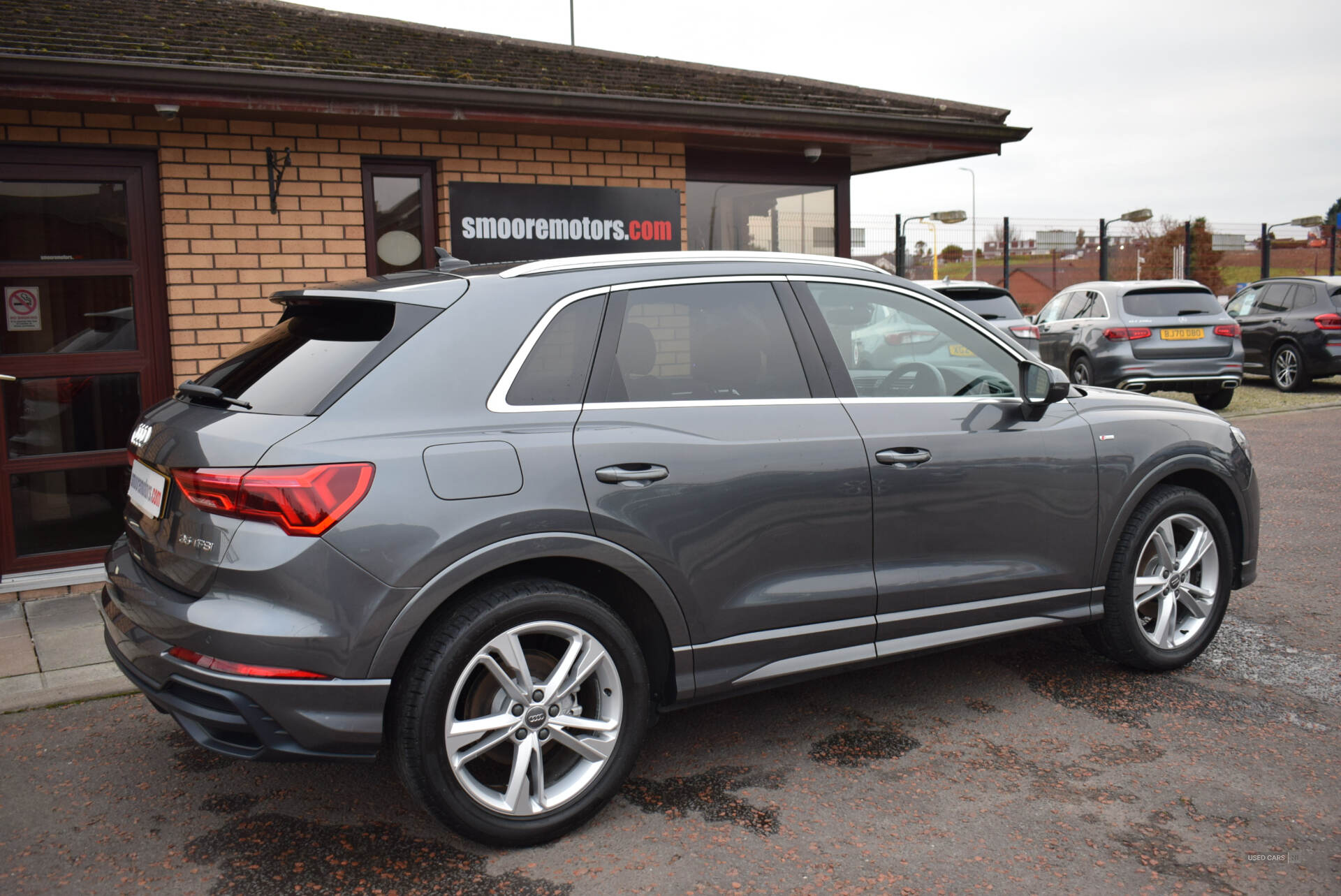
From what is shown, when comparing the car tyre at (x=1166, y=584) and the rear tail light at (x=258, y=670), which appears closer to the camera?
the rear tail light at (x=258, y=670)

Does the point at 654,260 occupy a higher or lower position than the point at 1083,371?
higher

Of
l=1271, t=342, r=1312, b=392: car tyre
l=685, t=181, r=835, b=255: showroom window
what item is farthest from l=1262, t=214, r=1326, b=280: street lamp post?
l=685, t=181, r=835, b=255: showroom window

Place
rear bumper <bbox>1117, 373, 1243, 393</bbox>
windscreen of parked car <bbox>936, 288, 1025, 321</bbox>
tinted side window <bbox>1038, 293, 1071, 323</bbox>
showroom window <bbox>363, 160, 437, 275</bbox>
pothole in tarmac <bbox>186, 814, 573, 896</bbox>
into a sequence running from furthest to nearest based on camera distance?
tinted side window <bbox>1038, 293, 1071, 323</bbox>, rear bumper <bbox>1117, 373, 1243, 393</bbox>, windscreen of parked car <bbox>936, 288, 1025, 321</bbox>, showroom window <bbox>363, 160, 437, 275</bbox>, pothole in tarmac <bbox>186, 814, 573, 896</bbox>

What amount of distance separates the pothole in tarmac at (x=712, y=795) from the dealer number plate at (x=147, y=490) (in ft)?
5.67

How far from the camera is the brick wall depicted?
254 inches

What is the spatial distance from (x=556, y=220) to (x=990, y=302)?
7.55 m

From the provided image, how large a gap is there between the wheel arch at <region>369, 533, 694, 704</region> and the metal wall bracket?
4.54m

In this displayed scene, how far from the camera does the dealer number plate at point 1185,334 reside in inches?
539

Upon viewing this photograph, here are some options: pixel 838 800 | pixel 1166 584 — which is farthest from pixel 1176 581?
pixel 838 800

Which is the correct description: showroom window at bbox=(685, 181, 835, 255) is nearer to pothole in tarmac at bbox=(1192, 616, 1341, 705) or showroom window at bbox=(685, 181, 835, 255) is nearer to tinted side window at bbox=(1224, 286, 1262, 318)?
pothole in tarmac at bbox=(1192, 616, 1341, 705)

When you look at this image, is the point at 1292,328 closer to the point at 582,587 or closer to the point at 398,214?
the point at 398,214

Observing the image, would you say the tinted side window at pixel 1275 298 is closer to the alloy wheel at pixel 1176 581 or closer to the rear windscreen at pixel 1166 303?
the rear windscreen at pixel 1166 303

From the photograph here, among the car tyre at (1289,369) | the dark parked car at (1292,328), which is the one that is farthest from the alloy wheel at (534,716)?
the car tyre at (1289,369)

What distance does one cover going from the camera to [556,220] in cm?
763
